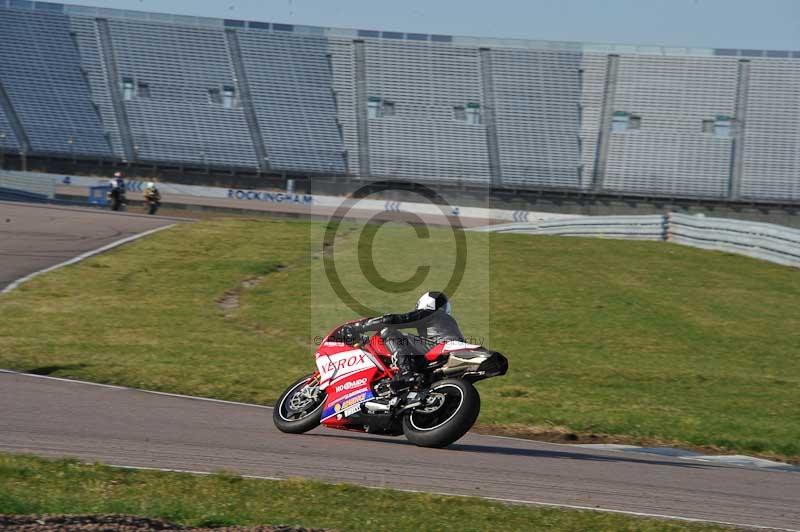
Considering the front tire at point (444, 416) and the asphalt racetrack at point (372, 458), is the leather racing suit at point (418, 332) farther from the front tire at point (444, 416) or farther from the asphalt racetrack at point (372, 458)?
the asphalt racetrack at point (372, 458)

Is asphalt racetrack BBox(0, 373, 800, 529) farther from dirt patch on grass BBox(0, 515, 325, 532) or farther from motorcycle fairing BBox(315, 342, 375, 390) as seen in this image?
dirt patch on grass BBox(0, 515, 325, 532)

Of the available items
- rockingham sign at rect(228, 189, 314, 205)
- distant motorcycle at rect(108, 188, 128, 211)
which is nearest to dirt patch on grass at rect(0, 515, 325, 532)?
distant motorcycle at rect(108, 188, 128, 211)

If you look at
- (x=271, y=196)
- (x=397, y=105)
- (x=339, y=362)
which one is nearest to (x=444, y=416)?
(x=339, y=362)

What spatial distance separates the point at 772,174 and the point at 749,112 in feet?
15.0

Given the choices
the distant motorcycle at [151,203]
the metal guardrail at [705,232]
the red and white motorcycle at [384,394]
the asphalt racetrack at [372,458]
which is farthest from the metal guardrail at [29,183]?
the red and white motorcycle at [384,394]

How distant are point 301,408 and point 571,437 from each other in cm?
353

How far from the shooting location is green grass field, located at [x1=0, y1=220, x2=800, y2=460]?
40.8 ft

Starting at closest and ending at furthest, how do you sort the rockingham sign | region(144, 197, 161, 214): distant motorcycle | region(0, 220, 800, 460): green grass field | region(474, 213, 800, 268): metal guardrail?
1. region(0, 220, 800, 460): green grass field
2. region(474, 213, 800, 268): metal guardrail
3. region(144, 197, 161, 214): distant motorcycle
4. the rockingham sign

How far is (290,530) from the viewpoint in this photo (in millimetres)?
5672

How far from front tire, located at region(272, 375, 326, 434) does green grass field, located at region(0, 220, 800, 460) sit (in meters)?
2.53

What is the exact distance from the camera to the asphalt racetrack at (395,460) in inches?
290

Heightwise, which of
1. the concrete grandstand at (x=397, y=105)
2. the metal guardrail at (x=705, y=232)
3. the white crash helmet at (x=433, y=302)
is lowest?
the white crash helmet at (x=433, y=302)

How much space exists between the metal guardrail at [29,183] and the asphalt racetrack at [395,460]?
35.9m

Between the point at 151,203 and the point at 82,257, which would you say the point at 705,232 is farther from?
the point at 151,203
